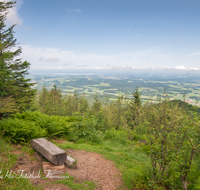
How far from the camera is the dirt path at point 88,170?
3787mm

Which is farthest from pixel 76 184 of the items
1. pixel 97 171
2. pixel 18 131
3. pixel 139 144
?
pixel 139 144

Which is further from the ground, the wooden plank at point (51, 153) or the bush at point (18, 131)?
the bush at point (18, 131)

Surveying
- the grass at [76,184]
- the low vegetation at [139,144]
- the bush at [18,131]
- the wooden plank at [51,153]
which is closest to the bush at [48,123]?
the low vegetation at [139,144]

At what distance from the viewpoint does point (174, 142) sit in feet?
12.4

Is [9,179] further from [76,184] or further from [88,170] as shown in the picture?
[88,170]

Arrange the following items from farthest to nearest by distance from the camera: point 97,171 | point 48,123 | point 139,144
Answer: point 139,144 → point 48,123 → point 97,171

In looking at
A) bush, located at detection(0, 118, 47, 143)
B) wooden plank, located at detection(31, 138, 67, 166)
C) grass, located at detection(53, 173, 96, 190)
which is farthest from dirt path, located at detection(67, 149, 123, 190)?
bush, located at detection(0, 118, 47, 143)

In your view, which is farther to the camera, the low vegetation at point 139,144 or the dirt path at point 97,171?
the dirt path at point 97,171

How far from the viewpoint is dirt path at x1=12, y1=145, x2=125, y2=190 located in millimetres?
3787

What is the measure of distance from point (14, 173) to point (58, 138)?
369 centimetres

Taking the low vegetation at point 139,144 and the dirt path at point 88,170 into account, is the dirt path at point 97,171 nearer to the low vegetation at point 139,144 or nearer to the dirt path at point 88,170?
the dirt path at point 88,170

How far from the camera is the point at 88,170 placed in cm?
463

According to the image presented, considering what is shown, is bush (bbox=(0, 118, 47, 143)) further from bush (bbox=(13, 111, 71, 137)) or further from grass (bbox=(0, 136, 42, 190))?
grass (bbox=(0, 136, 42, 190))

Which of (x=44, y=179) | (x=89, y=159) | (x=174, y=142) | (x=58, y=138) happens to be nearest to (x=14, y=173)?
(x=44, y=179)
